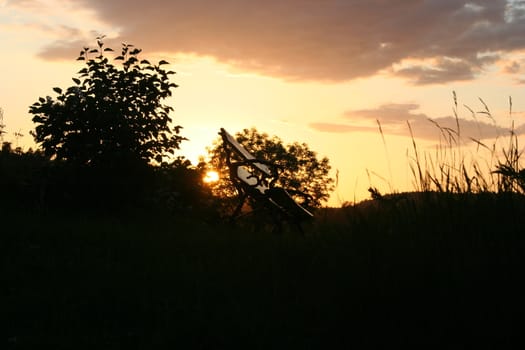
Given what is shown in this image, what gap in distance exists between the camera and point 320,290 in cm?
468

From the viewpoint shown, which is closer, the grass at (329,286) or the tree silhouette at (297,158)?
the grass at (329,286)

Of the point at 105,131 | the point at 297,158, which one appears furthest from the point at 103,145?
the point at 297,158

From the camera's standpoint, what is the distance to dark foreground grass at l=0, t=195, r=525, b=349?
3799 millimetres

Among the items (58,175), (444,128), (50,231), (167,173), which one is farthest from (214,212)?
(444,128)

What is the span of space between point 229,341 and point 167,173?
7322 millimetres

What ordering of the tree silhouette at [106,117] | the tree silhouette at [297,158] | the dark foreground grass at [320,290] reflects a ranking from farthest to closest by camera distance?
the tree silhouette at [297,158] < the tree silhouette at [106,117] < the dark foreground grass at [320,290]

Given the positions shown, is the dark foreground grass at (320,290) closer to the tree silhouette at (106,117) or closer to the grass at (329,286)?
the grass at (329,286)

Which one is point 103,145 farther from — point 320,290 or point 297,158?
point 297,158

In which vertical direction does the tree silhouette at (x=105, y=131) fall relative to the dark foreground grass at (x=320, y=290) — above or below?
above

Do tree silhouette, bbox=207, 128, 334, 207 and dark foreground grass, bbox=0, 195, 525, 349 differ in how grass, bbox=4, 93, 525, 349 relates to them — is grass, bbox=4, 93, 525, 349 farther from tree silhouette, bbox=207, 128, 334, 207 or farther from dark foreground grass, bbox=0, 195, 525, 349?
tree silhouette, bbox=207, 128, 334, 207

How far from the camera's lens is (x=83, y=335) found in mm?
4008

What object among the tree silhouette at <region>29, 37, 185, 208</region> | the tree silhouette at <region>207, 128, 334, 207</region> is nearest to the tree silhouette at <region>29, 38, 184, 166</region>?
the tree silhouette at <region>29, 37, 185, 208</region>

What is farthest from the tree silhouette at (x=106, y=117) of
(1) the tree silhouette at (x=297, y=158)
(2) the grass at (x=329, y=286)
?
(1) the tree silhouette at (x=297, y=158)

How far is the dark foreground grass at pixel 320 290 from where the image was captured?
380cm
